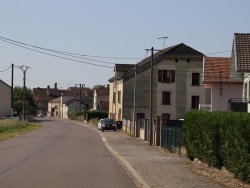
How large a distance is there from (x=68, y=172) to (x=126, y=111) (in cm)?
5418

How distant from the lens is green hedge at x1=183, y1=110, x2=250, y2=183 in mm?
13859

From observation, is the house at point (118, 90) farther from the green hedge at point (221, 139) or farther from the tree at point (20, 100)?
the green hedge at point (221, 139)

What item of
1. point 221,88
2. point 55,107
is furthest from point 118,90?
point 55,107

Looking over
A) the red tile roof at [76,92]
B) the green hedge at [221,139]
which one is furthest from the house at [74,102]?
the green hedge at [221,139]

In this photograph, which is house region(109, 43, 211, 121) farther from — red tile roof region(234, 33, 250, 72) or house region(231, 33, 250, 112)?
red tile roof region(234, 33, 250, 72)

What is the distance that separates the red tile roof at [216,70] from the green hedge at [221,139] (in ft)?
69.5

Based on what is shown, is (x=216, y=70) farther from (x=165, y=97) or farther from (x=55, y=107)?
(x=55, y=107)

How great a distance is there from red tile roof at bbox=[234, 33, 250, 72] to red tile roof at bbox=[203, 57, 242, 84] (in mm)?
14116

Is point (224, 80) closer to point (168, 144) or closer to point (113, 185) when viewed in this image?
point (168, 144)

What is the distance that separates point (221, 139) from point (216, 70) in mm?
28991

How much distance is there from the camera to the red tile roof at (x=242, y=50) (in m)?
26.1

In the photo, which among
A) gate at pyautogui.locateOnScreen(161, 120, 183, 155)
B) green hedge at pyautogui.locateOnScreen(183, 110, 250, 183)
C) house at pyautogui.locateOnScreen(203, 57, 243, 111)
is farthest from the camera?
house at pyautogui.locateOnScreen(203, 57, 243, 111)

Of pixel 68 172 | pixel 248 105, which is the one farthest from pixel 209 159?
pixel 248 105

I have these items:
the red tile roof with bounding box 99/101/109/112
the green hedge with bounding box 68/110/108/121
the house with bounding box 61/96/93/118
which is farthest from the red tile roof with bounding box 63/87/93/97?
the red tile roof with bounding box 99/101/109/112
